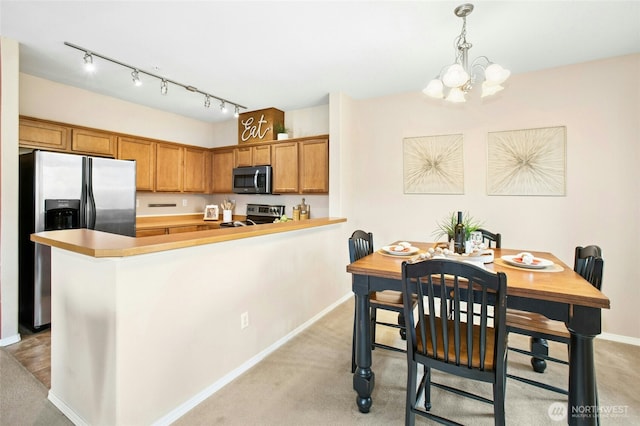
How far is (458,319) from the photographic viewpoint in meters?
1.44

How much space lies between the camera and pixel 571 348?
4.80 ft

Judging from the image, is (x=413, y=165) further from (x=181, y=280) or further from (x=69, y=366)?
(x=69, y=366)

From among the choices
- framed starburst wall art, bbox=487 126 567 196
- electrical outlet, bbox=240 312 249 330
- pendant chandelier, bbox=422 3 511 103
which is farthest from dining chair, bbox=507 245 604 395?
electrical outlet, bbox=240 312 249 330

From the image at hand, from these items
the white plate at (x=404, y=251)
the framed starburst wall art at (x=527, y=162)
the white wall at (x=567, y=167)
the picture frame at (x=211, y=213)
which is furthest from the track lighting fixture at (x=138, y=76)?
the framed starburst wall art at (x=527, y=162)

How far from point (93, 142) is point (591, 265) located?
4908 mm

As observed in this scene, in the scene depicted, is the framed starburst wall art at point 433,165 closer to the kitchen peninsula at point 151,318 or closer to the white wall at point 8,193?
the kitchen peninsula at point 151,318

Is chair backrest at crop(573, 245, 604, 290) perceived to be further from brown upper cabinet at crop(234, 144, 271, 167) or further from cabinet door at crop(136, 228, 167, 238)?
cabinet door at crop(136, 228, 167, 238)

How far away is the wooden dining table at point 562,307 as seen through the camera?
54.1 inches

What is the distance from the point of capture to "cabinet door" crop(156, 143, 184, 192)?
4.43 meters

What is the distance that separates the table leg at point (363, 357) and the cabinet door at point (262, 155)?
304 centimetres

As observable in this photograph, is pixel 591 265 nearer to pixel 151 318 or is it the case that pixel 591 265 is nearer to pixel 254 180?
pixel 151 318

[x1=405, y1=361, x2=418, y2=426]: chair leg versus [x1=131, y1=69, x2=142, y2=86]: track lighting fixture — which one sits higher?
[x1=131, y1=69, x2=142, y2=86]: track lighting fixture

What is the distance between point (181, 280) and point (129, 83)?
292cm

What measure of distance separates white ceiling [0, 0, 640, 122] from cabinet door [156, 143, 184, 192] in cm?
116
